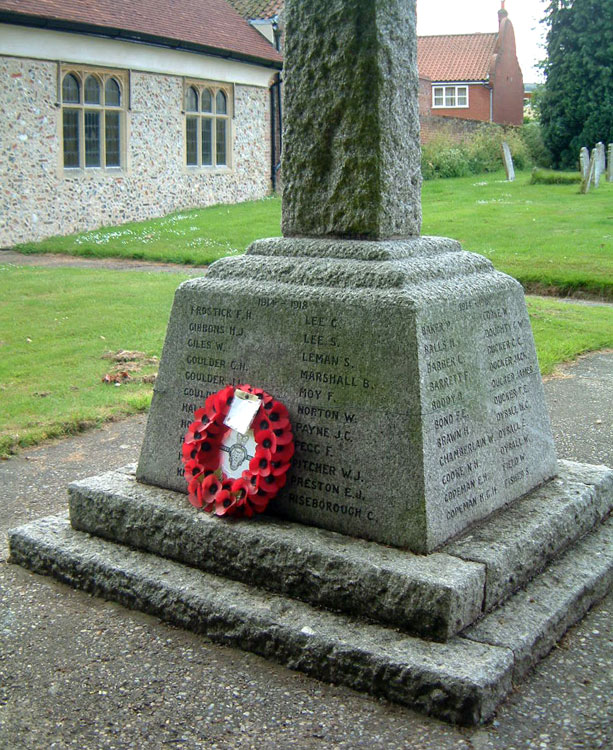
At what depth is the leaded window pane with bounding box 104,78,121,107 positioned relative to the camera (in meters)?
21.2

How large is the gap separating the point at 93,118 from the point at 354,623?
765 inches

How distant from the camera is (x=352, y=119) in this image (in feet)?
13.2

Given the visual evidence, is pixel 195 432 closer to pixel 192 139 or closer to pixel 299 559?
pixel 299 559

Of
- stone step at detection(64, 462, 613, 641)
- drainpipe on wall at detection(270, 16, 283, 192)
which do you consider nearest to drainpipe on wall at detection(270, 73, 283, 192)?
drainpipe on wall at detection(270, 16, 283, 192)

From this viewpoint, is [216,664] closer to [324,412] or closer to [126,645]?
[126,645]

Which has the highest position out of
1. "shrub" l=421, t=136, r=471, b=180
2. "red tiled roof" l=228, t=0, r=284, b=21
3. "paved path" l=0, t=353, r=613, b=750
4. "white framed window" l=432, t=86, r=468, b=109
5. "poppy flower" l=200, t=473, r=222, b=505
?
"white framed window" l=432, t=86, r=468, b=109

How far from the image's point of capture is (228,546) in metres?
3.77

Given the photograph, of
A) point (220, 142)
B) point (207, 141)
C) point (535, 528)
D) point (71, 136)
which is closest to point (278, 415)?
point (535, 528)

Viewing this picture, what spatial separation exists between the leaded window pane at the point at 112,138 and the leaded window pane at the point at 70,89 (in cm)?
101

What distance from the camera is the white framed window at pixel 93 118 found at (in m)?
20.2

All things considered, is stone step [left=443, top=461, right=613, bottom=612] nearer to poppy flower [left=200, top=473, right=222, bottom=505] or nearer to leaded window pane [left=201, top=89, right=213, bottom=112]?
poppy flower [left=200, top=473, right=222, bottom=505]

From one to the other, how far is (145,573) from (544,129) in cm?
3484

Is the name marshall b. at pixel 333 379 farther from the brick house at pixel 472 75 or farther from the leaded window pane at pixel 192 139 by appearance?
the brick house at pixel 472 75

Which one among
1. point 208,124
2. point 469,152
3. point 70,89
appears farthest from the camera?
point 469,152
